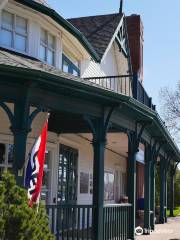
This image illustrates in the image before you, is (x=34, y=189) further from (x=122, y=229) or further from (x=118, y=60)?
(x=118, y=60)

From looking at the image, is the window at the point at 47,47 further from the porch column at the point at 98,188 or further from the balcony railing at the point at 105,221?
the balcony railing at the point at 105,221

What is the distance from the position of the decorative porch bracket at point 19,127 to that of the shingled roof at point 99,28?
9.82 m

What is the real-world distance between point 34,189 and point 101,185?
143 inches

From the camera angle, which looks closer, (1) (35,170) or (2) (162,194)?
(1) (35,170)

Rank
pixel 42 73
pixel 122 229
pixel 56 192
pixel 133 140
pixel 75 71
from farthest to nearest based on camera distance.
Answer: pixel 75 71 → pixel 56 192 → pixel 133 140 → pixel 122 229 → pixel 42 73

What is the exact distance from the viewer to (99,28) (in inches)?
806

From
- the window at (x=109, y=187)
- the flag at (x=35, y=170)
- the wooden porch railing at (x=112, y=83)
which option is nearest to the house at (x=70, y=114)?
the wooden porch railing at (x=112, y=83)

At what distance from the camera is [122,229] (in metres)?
12.3

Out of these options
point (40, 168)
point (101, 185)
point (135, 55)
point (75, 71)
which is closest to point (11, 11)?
point (75, 71)

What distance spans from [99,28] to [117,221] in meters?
11.0

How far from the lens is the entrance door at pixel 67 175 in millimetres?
14945

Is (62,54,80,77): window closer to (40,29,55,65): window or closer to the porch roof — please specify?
(40,29,55,65): window

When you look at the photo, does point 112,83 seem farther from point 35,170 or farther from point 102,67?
point 35,170

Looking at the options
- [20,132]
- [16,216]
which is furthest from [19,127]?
[16,216]
